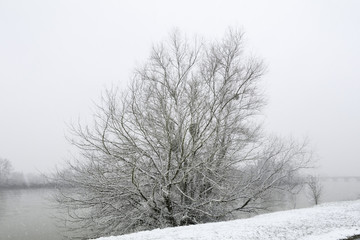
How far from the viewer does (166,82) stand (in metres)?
13.6

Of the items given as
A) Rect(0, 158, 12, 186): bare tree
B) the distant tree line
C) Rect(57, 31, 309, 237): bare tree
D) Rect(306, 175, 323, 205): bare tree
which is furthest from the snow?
Rect(0, 158, 12, 186): bare tree

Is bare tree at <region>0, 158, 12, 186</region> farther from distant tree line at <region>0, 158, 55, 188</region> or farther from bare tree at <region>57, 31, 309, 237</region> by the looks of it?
bare tree at <region>57, 31, 309, 237</region>

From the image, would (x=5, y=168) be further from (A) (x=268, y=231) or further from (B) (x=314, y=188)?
(A) (x=268, y=231)

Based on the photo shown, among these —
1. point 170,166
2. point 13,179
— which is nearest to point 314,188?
point 170,166

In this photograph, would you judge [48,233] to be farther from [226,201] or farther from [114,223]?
[226,201]

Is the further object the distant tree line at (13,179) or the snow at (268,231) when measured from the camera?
the distant tree line at (13,179)

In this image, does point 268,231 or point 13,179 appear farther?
point 13,179

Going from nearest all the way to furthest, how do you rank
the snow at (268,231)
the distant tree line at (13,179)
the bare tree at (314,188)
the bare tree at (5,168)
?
the snow at (268,231)
the bare tree at (314,188)
the distant tree line at (13,179)
the bare tree at (5,168)

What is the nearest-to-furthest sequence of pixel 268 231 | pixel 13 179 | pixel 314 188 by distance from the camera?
pixel 268 231, pixel 314 188, pixel 13 179

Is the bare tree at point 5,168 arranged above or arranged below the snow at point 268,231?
above

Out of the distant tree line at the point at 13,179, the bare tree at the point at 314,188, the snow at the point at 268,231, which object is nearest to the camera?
the snow at the point at 268,231

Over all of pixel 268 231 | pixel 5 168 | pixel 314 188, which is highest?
pixel 5 168

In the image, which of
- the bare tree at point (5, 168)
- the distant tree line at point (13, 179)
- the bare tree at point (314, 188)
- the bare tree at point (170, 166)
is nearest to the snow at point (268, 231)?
the bare tree at point (170, 166)

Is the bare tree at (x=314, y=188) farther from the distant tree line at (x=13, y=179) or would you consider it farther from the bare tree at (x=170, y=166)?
the distant tree line at (x=13, y=179)
